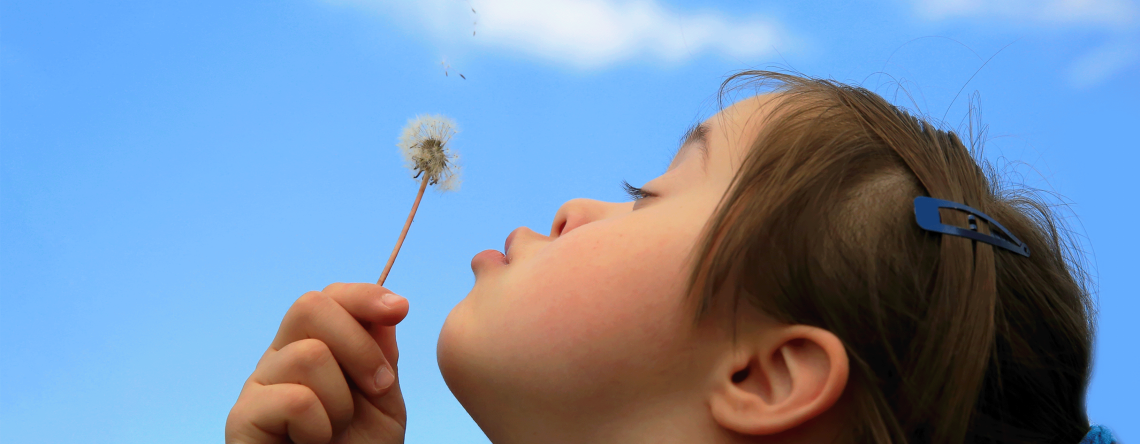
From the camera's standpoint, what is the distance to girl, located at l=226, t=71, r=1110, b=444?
1.13m

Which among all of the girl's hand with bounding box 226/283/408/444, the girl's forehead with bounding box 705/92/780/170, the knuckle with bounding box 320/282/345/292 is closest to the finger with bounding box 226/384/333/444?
the girl's hand with bounding box 226/283/408/444

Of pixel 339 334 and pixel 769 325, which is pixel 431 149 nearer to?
pixel 339 334

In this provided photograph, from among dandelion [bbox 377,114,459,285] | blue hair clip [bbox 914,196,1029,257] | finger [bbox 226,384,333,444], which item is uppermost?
dandelion [bbox 377,114,459,285]

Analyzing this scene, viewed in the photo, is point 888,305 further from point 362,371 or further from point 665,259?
point 362,371

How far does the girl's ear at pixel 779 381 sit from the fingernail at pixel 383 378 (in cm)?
69

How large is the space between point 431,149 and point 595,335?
0.86m

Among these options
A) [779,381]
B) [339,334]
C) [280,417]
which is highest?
[339,334]

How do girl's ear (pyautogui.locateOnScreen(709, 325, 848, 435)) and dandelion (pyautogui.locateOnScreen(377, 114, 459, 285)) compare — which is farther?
dandelion (pyautogui.locateOnScreen(377, 114, 459, 285))

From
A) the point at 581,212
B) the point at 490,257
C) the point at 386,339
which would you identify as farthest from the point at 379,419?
the point at 581,212

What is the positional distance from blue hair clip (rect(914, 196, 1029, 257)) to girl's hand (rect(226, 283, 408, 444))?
3.27 ft

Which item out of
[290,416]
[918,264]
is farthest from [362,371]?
[918,264]

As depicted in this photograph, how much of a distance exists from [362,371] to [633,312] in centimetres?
63

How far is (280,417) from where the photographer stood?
134 cm

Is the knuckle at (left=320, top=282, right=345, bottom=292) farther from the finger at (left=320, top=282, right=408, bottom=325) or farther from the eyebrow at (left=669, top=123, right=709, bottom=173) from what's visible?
the eyebrow at (left=669, top=123, right=709, bottom=173)
